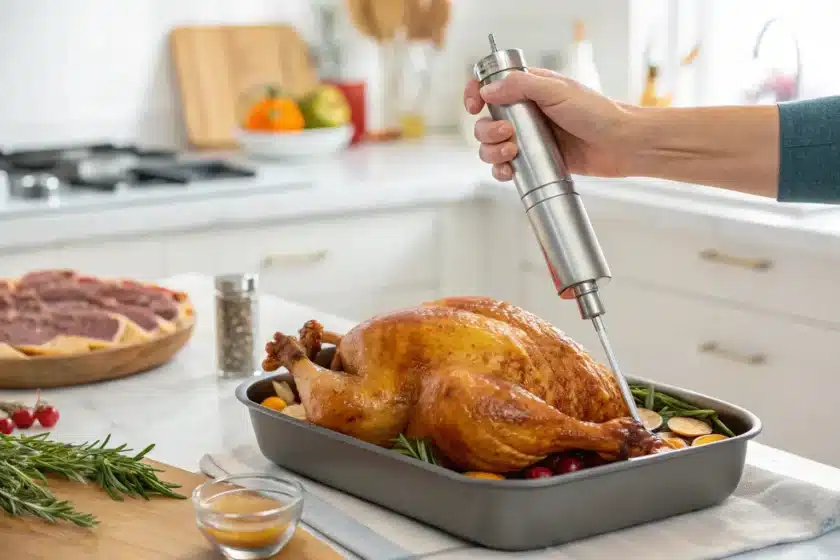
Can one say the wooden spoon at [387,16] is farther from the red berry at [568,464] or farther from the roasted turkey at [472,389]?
the red berry at [568,464]

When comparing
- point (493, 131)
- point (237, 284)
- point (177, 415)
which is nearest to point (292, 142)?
point (237, 284)

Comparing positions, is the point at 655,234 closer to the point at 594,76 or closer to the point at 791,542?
the point at 594,76

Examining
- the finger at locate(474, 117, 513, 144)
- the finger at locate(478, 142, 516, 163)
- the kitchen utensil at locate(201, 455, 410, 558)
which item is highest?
the finger at locate(474, 117, 513, 144)

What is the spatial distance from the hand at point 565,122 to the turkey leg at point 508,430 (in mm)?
260

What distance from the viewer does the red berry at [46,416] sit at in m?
1.43

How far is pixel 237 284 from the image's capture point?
1626mm

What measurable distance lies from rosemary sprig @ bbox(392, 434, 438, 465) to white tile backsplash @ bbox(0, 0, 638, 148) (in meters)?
2.64

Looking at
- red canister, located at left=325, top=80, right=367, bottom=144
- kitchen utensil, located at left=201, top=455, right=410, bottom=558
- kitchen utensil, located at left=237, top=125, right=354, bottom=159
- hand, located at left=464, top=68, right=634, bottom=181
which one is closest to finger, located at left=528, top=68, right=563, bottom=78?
hand, located at left=464, top=68, right=634, bottom=181

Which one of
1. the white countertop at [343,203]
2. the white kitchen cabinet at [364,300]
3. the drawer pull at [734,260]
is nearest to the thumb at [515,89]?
the white countertop at [343,203]

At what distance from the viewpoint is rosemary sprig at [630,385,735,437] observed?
3.79 ft

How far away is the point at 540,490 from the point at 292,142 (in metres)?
2.57

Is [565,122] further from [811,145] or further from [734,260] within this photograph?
[734,260]

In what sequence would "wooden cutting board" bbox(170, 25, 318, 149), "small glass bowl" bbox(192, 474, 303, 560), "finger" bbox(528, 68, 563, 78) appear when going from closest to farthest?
"small glass bowl" bbox(192, 474, 303, 560), "finger" bbox(528, 68, 563, 78), "wooden cutting board" bbox(170, 25, 318, 149)

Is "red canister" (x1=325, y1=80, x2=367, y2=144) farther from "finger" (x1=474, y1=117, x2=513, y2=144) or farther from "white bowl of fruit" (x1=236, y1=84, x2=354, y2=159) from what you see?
"finger" (x1=474, y1=117, x2=513, y2=144)
